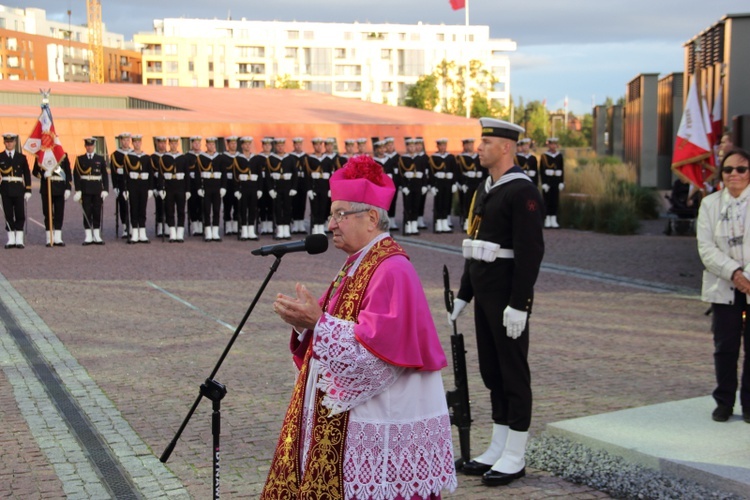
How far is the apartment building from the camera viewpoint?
12512cm

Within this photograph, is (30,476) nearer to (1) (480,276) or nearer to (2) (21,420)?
(2) (21,420)

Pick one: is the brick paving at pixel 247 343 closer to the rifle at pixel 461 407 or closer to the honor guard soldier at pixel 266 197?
the rifle at pixel 461 407

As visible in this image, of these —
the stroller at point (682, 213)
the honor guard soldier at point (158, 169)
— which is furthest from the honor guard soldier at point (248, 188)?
the stroller at point (682, 213)

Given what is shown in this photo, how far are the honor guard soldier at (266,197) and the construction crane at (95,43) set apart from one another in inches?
4579

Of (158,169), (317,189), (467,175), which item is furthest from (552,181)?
(158,169)

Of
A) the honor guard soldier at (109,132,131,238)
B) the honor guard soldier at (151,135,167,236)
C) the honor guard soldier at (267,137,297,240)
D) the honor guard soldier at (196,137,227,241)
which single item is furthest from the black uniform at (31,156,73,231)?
the honor guard soldier at (267,137,297,240)

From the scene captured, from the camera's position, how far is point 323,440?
11.8 ft

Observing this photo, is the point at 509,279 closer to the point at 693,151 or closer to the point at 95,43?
the point at 693,151

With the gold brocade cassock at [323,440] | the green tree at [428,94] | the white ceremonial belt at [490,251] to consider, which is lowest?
the gold brocade cassock at [323,440]

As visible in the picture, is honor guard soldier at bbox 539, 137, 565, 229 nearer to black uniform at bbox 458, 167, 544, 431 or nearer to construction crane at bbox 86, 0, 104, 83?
black uniform at bbox 458, 167, 544, 431

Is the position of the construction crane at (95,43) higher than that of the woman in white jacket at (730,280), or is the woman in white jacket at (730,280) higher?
the construction crane at (95,43)

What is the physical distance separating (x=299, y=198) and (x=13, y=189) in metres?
5.90

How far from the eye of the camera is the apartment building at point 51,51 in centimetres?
12512

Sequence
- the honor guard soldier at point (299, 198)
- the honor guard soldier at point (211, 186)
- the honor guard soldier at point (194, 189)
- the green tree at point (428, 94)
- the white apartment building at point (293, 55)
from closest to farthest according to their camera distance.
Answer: the honor guard soldier at point (211, 186)
the honor guard soldier at point (194, 189)
the honor guard soldier at point (299, 198)
the green tree at point (428, 94)
the white apartment building at point (293, 55)
